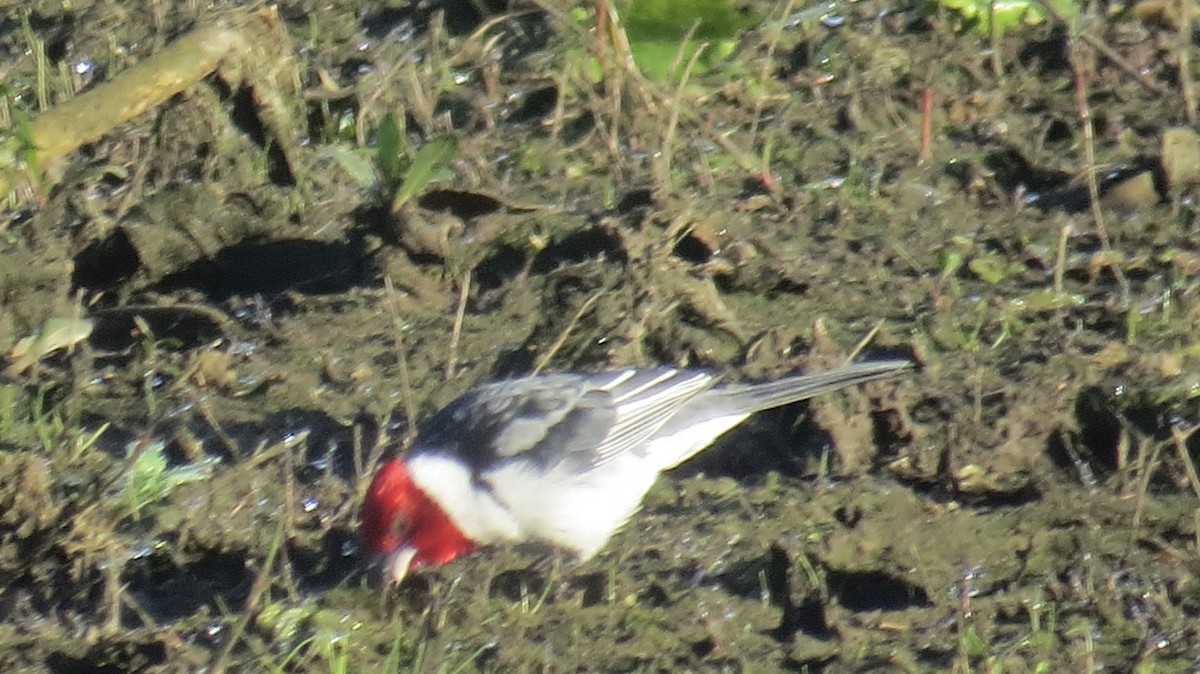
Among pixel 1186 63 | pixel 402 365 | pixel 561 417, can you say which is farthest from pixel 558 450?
pixel 1186 63

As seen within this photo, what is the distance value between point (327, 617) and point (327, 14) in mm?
3749

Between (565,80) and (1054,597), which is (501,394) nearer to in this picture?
(1054,597)

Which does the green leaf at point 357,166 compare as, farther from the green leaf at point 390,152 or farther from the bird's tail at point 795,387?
the bird's tail at point 795,387

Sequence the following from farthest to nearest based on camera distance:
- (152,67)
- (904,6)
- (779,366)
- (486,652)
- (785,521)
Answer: (904,6) < (152,67) < (779,366) < (785,521) < (486,652)

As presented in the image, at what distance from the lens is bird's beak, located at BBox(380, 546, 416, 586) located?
4.60m

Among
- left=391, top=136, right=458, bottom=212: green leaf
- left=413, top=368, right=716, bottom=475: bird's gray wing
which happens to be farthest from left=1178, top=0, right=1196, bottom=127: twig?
left=391, top=136, right=458, bottom=212: green leaf

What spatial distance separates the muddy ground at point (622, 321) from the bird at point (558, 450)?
9cm

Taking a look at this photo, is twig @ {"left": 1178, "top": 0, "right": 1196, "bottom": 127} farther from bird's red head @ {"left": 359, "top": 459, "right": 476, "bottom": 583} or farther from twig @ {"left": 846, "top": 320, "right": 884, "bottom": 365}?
bird's red head @ {"left": 359, "top": 459, "right": 476, "bottom": 583}

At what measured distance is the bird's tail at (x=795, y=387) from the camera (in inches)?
207

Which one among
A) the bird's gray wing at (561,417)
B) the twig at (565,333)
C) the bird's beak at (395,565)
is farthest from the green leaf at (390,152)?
the bird's beak at (395,565)

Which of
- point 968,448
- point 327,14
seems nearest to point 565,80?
point 327,14

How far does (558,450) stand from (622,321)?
590mm

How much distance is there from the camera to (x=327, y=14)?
762cm

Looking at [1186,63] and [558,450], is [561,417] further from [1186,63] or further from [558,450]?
[1186,63]
